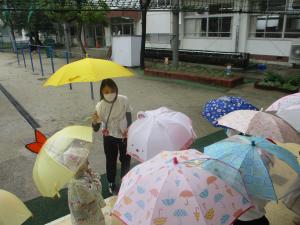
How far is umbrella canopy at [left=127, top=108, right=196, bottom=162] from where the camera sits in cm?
305

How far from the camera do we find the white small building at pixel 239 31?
14.2 m

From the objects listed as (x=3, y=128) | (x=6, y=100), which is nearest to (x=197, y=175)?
(x=3, y=128)

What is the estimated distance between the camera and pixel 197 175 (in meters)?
1.89

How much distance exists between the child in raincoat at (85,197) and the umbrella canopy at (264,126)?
139 centimetres

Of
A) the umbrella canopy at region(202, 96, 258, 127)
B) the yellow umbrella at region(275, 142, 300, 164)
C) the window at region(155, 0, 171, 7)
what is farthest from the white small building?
the yellow umbrella at region(275, 142, 300, 164)

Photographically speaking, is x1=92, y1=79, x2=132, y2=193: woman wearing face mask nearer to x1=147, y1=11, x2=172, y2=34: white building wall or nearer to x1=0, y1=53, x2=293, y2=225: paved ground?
x1=0, y1=53, x2=293, y2=225: paved ground

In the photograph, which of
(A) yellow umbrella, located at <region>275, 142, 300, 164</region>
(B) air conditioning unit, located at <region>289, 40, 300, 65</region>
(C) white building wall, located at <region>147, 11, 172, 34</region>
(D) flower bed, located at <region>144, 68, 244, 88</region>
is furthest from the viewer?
(C) white building wall, located at <region>147, 11, 172, 34</region>

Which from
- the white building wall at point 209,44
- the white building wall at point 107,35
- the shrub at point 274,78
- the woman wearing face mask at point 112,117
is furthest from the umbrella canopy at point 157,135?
the white building wall at point 107,35

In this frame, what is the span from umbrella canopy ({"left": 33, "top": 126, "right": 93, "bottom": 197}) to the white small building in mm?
12792

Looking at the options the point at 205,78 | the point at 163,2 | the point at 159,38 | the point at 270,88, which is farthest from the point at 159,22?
the point at 270,88

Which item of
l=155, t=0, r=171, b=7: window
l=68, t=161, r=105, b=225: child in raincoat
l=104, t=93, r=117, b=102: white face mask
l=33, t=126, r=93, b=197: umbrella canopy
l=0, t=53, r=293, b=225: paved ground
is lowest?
l=0, t=53, r=293, b=225: paved ground

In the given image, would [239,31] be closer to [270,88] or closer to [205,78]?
[205,78]

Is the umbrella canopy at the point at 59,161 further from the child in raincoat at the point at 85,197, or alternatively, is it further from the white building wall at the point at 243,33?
the white building wall at the point at 243,33

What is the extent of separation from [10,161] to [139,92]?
5117mm
